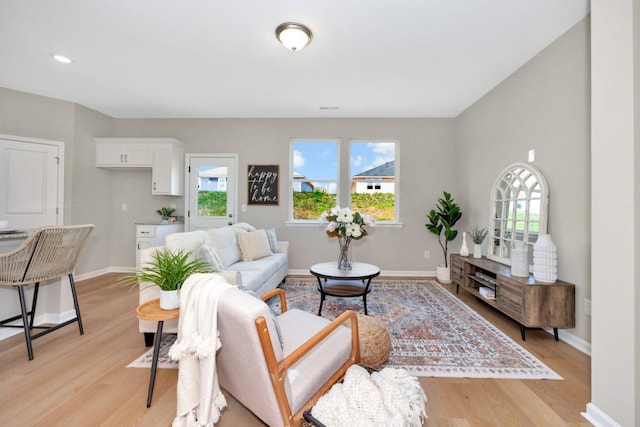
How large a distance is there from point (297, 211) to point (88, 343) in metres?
3.05

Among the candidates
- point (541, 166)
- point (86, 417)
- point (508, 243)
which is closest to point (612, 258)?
point (541, 166)

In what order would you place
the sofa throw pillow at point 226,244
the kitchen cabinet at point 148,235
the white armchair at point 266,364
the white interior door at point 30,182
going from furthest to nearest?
the kitchen cabinet at point 148,235, the white interior door at point 30,182, the sofa throw pillow at point 226,244, the white armchair at point 266,364

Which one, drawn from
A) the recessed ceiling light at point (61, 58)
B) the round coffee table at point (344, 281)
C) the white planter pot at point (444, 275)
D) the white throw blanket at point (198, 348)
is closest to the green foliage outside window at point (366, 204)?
the white planter pot at point (444, 275)

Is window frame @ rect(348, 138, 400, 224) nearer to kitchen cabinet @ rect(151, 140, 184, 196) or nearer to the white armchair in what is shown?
kitchen cabinet @ rect(151, 140, 184, 196)

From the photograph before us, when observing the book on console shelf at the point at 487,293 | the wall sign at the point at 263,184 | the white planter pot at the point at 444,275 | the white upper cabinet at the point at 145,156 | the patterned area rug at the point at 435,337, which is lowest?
the patterned area rug at the point at 435,337

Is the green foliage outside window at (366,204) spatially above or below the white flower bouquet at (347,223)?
above

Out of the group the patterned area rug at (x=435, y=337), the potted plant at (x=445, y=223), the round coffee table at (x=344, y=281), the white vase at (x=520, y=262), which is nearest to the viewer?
the patterned area rug at (x=435, y=337)

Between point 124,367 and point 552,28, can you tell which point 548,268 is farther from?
point 124,367

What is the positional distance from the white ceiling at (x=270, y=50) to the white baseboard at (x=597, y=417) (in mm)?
2737

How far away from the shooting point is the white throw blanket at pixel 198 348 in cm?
108

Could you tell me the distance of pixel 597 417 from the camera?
134 centimetres

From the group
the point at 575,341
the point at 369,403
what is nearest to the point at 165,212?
the point at 369,403

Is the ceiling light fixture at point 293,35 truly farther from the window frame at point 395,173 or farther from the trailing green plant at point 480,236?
the trailing green plant at point 480,236

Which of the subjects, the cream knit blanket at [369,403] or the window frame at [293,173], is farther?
the window frame at [293,173]
